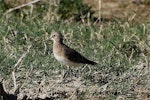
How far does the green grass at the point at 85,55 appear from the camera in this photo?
22.9ft

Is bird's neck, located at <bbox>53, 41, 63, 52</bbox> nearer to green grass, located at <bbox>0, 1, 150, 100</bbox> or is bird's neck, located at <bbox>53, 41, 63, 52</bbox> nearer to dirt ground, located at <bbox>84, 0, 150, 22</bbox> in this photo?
green grass, located at <bbox>0, 1, 150, 100</bbox>

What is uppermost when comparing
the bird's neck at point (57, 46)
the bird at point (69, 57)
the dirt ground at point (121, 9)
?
the bird's neck at point (57, 46)

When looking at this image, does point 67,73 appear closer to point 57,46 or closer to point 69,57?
point 69,57

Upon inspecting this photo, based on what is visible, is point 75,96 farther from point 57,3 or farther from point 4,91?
point 57,3

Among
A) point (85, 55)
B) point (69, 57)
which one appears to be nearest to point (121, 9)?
point (85, 55)

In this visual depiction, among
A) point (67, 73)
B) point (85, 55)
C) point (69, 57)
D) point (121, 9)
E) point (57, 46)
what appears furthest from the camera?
point (121, 9)

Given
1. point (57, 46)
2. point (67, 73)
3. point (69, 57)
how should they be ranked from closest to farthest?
point (67, 73) → point (69, 57) → point (57, 46)

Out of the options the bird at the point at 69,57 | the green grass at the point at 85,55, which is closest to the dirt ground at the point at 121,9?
the green grass at the point at 85,55

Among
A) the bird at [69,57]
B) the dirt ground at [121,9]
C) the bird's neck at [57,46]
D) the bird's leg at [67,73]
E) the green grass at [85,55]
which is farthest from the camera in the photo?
the dirt ground at [121,9]

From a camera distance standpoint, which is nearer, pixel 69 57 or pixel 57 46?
pixel 69 57

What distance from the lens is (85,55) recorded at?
8578mm

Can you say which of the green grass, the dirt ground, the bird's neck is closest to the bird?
the bird's neck

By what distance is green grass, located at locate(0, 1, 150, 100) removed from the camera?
698 centimetres

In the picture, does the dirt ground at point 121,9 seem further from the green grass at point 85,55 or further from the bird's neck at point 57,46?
the bird's neck at point 57,46
